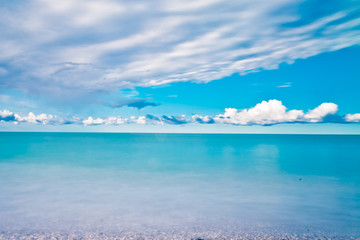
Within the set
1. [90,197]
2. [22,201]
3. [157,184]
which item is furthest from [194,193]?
[22,201]

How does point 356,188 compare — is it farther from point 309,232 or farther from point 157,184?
point 157,184

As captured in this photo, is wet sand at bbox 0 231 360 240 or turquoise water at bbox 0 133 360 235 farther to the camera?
turquoise water at bbox 0 133 360 235

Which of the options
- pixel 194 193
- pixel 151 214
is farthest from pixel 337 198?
pixel 151 214

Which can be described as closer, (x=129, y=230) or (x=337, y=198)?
(x=129, y=230)

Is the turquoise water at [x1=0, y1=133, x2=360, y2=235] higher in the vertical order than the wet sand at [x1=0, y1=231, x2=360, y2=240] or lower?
lower

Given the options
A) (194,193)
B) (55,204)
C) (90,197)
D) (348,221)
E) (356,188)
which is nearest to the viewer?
(348,221)

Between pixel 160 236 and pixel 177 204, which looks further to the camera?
pixel 177 204

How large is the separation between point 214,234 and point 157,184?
40.0 feet

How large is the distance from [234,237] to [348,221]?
6879 mm

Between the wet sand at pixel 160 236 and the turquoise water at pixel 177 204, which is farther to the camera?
the turquoise water at pixel 177 204

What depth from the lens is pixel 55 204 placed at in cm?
1531

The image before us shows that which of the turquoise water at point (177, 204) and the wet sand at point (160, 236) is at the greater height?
the wet sand at point (160, 236)

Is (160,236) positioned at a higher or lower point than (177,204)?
higher

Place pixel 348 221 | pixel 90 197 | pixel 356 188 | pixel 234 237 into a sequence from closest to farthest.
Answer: pixel 234 237 < pixel 348 221 < pixel 90 197 < pixel 356 188
